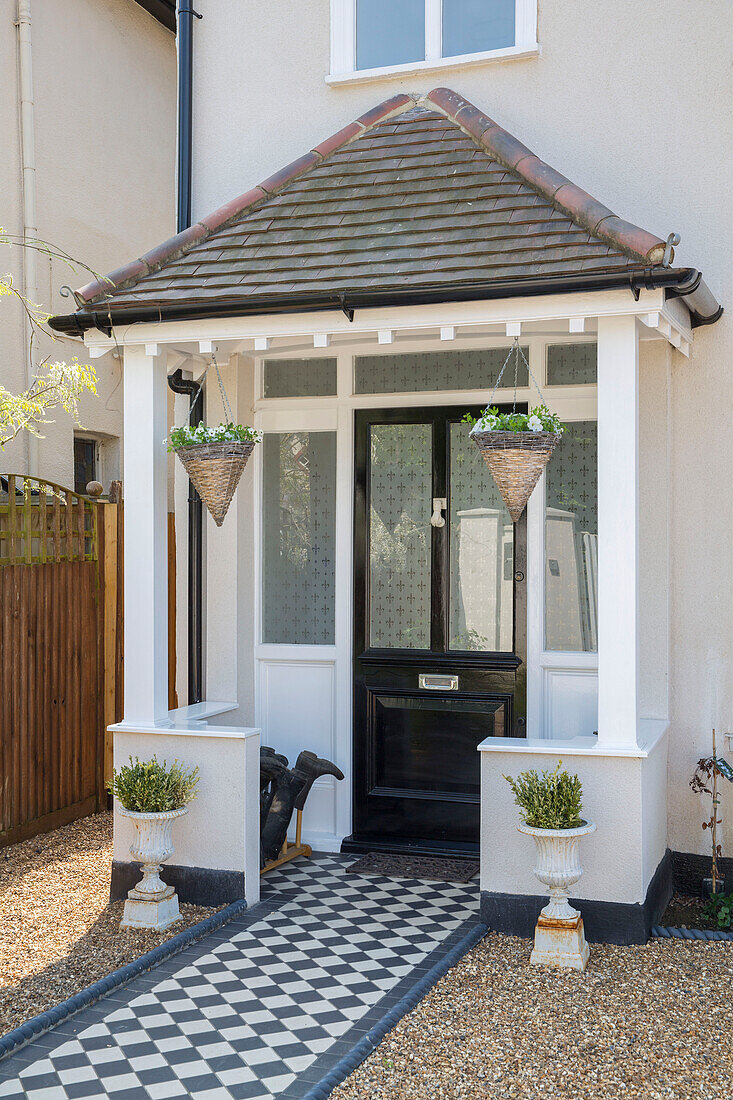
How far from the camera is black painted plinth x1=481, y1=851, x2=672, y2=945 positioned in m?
5.43

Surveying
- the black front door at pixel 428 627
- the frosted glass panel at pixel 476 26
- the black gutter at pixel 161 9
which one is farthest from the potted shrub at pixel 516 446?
the black gutter at pixel 161 9

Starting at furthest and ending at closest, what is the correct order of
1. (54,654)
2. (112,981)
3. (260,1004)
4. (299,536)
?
(54,654) < (299,536) < (112,981) < (260,1004)

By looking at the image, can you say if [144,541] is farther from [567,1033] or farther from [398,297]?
[567,1033]

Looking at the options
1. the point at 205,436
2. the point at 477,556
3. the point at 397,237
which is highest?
the point at 397,237

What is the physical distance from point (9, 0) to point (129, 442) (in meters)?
5.80

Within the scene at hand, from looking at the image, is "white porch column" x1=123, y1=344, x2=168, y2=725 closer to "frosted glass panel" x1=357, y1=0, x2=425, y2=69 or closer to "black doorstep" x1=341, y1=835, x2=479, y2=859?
"black doorstep" x1=341, y1=835, x2=479, y2=859

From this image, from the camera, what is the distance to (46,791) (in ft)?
25.2

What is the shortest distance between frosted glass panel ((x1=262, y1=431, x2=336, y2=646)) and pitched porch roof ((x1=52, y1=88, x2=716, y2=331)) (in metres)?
1.57

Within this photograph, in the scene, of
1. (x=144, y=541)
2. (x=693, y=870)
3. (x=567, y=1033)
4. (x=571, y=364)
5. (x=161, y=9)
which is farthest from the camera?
(x=161, y=9)

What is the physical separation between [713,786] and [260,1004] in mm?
3064

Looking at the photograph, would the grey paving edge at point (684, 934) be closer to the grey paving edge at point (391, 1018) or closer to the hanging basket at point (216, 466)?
the grey paving edge at point (391, 1018)

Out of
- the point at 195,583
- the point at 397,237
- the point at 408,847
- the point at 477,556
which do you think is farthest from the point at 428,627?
the point at 397,237

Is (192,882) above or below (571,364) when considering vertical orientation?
below

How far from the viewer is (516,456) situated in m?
5.37
